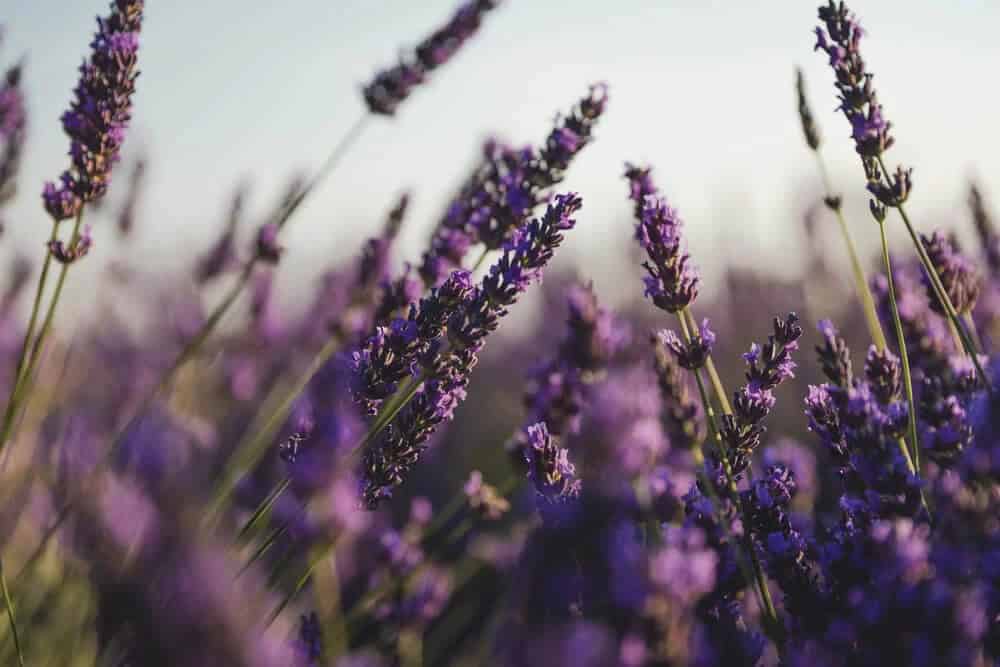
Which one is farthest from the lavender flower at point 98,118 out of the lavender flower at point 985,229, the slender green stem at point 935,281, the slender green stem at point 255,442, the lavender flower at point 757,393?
the lavender flower at point 985,229

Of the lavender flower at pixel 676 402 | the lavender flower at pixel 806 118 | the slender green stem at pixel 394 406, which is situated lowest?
the slender green stem at pixel 394 406

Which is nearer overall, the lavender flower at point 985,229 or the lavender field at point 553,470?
the lavender field at point 553,470

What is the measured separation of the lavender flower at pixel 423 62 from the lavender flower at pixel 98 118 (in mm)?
565

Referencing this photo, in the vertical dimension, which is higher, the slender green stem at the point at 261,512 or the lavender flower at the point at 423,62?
the lavender flower at the point at 423,62

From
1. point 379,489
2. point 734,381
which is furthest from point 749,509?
point 734,381

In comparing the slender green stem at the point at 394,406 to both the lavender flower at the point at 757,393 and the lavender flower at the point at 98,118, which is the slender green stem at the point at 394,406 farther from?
the lavender flower at the point at 98,118

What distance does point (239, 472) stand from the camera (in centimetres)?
173

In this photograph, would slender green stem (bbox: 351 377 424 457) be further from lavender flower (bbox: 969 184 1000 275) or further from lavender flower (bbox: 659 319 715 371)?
lavender flower (bbox: 969 184 1000 275)

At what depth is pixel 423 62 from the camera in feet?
6.86

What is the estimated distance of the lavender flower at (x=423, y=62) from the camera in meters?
2.08

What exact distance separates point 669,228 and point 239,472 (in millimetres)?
1023

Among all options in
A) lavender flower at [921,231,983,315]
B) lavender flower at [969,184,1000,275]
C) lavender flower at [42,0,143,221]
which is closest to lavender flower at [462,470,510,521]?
lavender flower at [921,231,983,315]

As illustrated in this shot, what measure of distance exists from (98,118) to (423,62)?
784 mm

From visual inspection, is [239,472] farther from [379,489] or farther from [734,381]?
[734,381]
